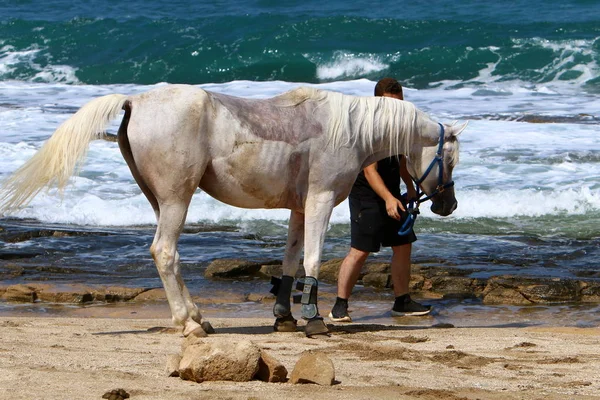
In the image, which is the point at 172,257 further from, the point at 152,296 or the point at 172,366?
the point at 152,296

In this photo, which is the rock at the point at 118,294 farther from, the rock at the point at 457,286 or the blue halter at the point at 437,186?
the rock at the point at 457,286

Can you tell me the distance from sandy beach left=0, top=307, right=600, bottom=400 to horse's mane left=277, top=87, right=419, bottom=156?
4.36ft

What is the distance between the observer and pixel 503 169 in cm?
1490

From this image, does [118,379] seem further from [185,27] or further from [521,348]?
[185,27]

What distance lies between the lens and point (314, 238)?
6.82m

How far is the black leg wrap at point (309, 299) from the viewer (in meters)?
6.86

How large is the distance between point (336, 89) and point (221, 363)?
19.5 m

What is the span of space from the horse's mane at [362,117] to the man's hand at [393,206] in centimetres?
54

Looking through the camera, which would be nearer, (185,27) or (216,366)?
(216,366)

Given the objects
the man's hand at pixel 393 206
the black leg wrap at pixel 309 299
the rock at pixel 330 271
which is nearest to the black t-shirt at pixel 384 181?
the man's hand at pixel 393 206

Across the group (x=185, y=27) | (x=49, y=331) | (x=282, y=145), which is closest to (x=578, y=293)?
(x=282, y=145)

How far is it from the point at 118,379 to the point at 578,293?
5.13 metres

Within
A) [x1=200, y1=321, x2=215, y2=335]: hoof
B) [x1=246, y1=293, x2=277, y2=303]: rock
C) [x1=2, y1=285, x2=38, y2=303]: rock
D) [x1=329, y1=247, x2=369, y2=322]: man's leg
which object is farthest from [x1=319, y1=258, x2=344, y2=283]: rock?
[x1=200, y1=321, x2=215, y2=335]: hoof

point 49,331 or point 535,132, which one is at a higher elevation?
point 49,331
